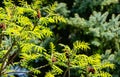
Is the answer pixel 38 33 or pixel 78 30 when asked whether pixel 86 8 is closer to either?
pixel 78 30

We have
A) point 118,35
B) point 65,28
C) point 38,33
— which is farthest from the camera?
point 65,28

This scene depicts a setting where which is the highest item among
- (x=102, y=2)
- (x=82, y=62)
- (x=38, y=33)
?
(x=102, y=2)

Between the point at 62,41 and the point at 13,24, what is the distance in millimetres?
3125

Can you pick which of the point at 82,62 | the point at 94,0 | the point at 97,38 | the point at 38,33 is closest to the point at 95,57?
the point at 82,62

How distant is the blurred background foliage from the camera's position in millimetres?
5402

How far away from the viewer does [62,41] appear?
6.04m

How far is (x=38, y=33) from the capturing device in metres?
2.87

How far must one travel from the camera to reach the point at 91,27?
5.48 metres

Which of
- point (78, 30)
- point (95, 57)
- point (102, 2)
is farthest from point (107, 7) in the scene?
point (95, 57)

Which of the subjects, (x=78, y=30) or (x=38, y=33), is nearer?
(x=38, y=33)

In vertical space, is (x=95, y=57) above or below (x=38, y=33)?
below

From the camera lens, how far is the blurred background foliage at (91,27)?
540 centimetres

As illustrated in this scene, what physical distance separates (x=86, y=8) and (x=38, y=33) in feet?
10.4

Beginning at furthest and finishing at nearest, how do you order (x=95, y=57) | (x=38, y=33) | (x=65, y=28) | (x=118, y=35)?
(x=65, y=28), (x=118, y=35), (x=95, y=57), (x=38, y=33)
